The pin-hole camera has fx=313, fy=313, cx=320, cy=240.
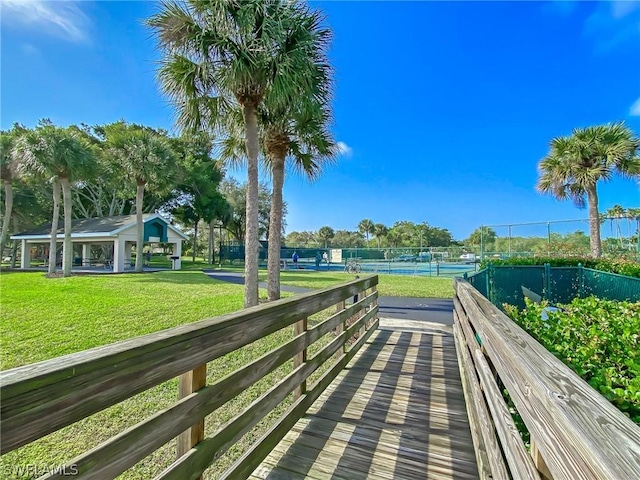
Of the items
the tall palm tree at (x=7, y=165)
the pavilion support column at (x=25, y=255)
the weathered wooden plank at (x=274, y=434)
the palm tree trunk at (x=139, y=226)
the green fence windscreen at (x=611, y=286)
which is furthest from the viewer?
the pavilion support column at (x=25, y=255)

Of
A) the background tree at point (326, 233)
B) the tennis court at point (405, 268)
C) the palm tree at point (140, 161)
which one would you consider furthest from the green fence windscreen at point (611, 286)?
the background tree at point (326, 233)

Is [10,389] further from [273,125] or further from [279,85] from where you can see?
[273,125]

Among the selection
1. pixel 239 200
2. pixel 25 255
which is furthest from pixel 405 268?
pixel 25 255

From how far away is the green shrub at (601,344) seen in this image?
136 cm

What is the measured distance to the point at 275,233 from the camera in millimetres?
7605

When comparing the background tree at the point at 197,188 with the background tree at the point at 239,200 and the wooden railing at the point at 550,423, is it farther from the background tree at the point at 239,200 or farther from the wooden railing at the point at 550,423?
the wooden railing at the point at 550,423

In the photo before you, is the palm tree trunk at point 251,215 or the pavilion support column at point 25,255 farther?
the pavilion support column at point 25,255

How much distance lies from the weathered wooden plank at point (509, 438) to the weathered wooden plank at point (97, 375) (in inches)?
51.0

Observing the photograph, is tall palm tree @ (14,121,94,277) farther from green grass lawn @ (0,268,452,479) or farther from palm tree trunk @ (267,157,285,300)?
palm tree trunk @ (267,157,285,300)

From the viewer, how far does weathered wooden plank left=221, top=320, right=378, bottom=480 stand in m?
1.76

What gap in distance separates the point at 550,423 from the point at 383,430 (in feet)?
6.43

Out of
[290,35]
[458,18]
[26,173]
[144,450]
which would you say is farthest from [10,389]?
[26,173]

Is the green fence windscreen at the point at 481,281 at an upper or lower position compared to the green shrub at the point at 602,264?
lower

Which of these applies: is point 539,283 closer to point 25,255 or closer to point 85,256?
point 85,256
